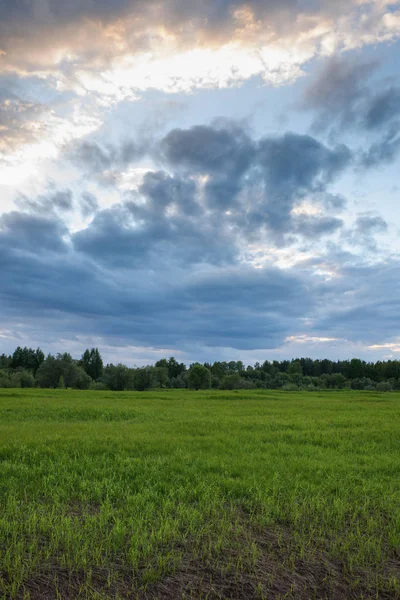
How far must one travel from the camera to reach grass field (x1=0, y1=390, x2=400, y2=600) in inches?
239

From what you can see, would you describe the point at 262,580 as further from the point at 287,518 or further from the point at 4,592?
the point at 4,592

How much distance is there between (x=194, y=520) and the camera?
7.82 meters

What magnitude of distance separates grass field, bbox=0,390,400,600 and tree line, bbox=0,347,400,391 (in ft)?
245

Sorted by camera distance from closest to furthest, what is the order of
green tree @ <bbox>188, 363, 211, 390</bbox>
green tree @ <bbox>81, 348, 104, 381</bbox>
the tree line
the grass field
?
the grass field
the tree line
green tree @ <bbox>188, 363, 211, 390</bbox>
green tree @ <bbox>81, 348, 104, 381</bbox>

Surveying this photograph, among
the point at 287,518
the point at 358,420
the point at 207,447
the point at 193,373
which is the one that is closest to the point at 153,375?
the point at 193,373

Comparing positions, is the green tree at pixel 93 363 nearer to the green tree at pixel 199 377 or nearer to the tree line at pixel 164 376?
the tree line at pixel 164 376

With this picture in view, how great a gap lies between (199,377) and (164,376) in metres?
14.7

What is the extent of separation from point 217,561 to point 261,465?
19.2 ft

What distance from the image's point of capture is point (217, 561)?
6512 millimetres

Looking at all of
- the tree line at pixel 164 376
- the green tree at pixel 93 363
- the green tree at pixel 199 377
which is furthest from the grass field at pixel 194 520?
the green tree at pixel 93 363

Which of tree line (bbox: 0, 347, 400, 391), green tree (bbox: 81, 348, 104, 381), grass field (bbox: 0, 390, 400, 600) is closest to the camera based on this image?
grass field (bbox: 0, 390, 400, 600)

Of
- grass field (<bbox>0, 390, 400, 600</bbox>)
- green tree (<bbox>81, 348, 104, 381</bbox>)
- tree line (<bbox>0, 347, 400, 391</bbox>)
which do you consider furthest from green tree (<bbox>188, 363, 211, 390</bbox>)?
grass field (<bbox>0, 390, 400, 600</bbox>)

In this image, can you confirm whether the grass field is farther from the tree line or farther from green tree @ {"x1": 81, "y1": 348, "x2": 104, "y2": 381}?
green tree @ {"x1": 81, "y1": 348, "x2": 104, "y2": 381}

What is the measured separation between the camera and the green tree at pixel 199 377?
108875 millimetres
